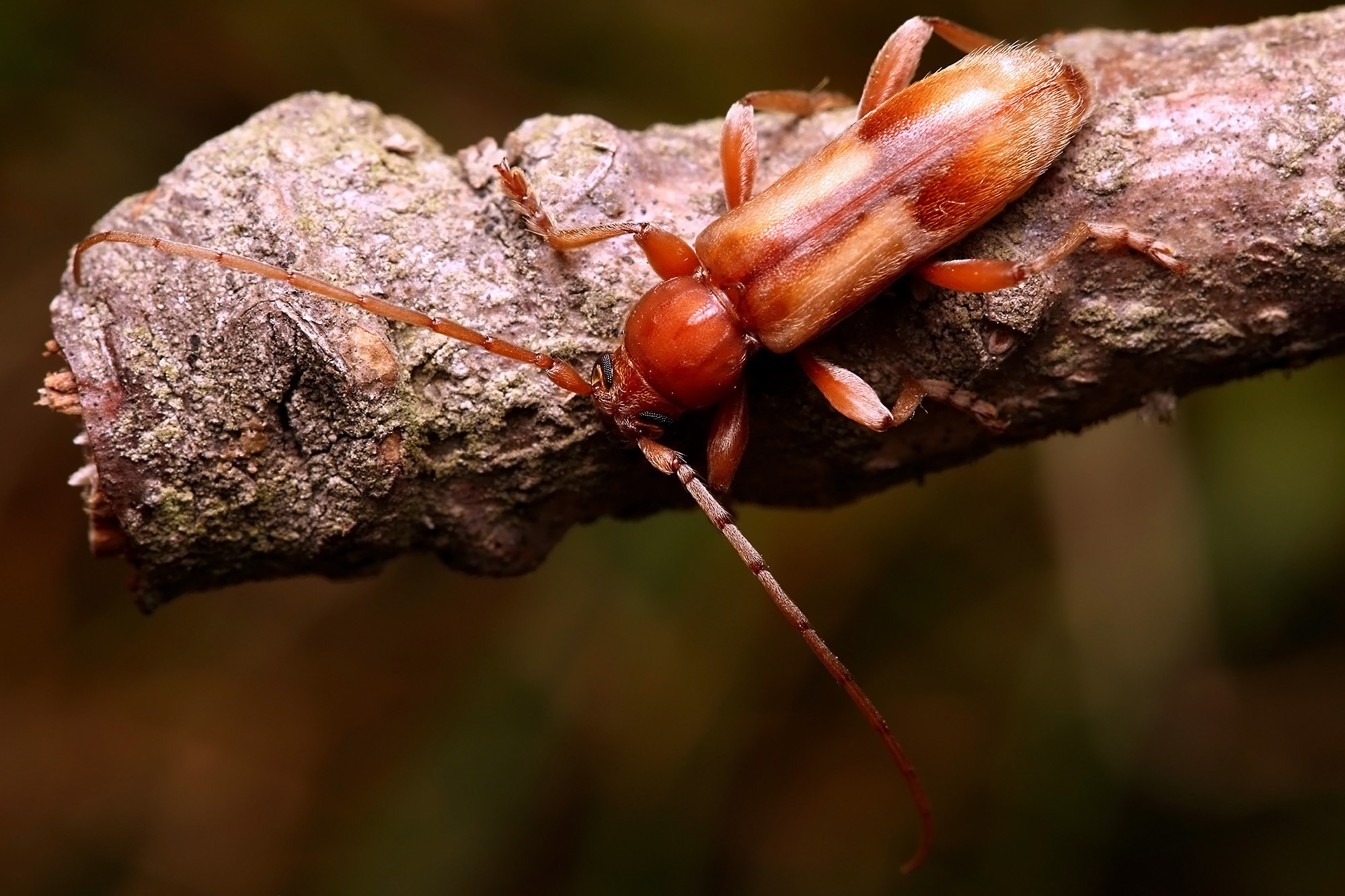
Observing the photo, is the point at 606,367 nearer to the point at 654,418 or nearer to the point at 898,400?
the point at 654,418

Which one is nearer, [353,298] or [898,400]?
[353,298]

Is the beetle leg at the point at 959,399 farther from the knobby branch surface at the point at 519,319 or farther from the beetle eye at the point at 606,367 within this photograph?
the beetle eye at the point at 606,367

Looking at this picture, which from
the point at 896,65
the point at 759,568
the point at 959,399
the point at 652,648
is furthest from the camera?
the point at 652,648

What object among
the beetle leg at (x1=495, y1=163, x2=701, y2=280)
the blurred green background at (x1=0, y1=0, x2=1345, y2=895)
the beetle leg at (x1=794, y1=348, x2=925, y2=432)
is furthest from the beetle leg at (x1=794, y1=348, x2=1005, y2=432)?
the blurred green background at (x1=0, y1=0, x2=1345, y2=895)

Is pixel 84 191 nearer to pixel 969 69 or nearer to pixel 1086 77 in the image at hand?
pixel 969 69

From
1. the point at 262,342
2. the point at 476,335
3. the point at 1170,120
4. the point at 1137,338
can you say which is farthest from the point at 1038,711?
the point at 262,342

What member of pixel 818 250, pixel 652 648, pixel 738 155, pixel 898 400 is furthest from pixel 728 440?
pixel 652 648

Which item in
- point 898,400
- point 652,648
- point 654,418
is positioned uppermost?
point 654,418

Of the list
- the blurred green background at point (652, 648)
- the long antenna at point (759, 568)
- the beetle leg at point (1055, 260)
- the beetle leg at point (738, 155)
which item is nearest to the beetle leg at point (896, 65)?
the beetle leg at point (738, 155)
